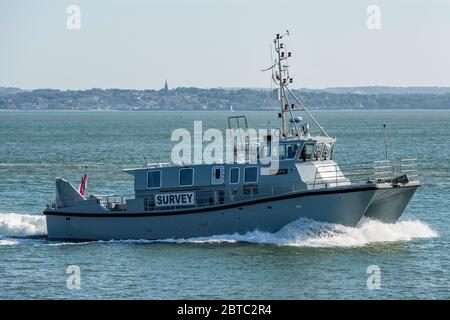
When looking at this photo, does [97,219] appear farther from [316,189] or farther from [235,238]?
[316,189]

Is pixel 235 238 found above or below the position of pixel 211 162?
below

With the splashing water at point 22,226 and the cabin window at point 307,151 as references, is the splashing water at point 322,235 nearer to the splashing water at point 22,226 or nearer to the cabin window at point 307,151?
the cabin window at point 307,151

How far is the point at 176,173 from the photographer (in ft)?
130

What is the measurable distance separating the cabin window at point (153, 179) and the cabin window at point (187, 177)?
3.11 ft

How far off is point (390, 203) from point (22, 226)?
15784 millimetres

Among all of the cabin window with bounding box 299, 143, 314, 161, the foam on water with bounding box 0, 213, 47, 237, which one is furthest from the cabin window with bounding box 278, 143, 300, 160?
the foam on water with bounding box 0, 213, 47, 237

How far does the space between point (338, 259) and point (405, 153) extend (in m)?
53.0

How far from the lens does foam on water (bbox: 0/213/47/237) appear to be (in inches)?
1704

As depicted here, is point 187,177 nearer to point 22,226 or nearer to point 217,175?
point 217,175

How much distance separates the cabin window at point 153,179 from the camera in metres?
39.8

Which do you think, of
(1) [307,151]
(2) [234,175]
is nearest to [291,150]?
(1) [307,151]

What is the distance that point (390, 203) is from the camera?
127ft

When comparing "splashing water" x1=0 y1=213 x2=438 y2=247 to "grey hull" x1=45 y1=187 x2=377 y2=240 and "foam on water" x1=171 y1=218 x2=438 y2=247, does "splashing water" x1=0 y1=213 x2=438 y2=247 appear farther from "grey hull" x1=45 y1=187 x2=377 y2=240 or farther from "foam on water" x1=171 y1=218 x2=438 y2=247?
"grey hull" x1=45 y1=187 x2=377 y2=240

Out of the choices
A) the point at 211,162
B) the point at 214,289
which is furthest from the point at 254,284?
the point at 211,162
